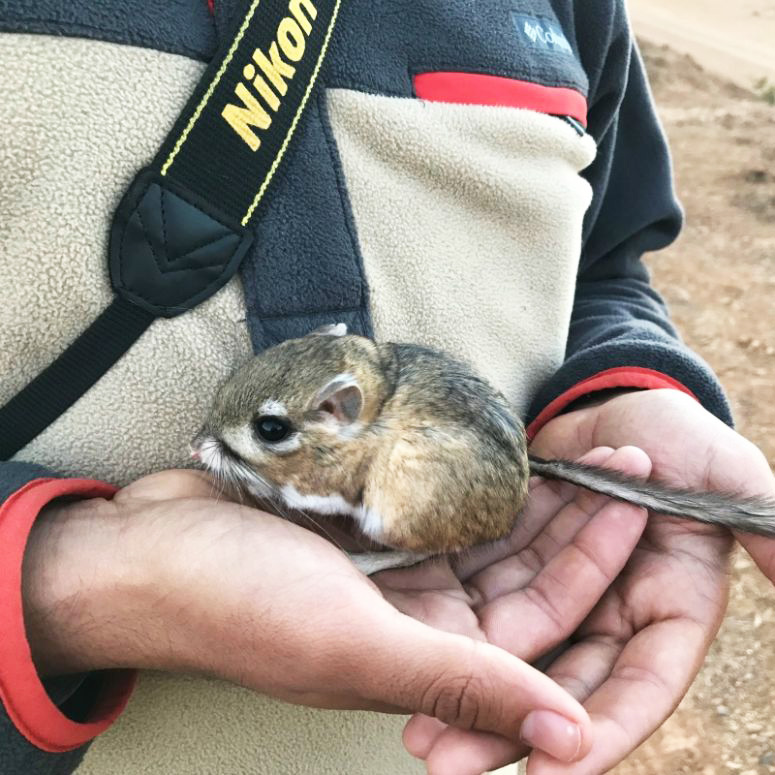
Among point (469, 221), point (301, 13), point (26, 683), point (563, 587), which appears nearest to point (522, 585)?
point (563, 587)

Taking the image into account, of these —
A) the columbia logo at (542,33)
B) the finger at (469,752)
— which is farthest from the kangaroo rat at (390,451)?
the columbia logo at (542,33)

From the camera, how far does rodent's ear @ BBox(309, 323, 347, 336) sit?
4.83 ft

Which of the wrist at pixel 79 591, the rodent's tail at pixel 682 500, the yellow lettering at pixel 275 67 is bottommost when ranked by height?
the rodent's tail at pixel 682 500

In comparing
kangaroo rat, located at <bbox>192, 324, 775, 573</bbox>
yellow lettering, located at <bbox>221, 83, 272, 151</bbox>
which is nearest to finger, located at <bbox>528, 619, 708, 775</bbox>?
kangaroo rat, located at <bbox>192, 324, 775, 573</bbox>

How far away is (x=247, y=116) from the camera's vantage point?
1.27 m

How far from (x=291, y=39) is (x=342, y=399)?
0.68 meters

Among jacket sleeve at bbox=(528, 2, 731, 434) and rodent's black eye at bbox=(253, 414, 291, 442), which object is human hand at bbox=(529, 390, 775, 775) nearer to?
jacket sleeve at bbox=(528, 2, 731, 434)

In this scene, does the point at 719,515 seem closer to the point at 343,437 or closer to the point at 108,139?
the point at 343,437

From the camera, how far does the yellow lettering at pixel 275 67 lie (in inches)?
49.6

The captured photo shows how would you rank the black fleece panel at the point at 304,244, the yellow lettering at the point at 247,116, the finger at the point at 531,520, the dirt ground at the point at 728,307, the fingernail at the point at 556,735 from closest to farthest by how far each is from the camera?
the fingernail at the point at 556,735 < the yellow lettering at the point at 247,116 < the black fleece panel at the point at 304,244 < the finger at the point at 531,520 < the dirt ground at the point at 728,307

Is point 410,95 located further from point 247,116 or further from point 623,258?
point 623,258

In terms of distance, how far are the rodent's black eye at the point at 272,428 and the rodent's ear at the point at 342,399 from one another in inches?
3.1

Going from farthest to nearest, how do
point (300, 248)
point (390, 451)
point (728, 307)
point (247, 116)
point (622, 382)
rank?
point (728, 307) < point (622, 382) < point (390, 451) < point (300, 248) < point (247, 116)

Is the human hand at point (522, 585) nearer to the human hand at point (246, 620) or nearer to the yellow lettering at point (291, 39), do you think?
the human hand at point (246, 620)
